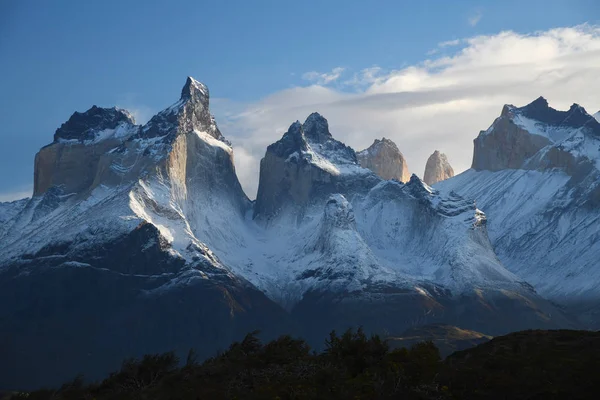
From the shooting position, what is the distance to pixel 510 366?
220ft

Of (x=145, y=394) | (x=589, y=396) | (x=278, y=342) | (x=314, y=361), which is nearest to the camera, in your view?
(x=589, y=396)

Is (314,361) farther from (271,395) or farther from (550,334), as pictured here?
(550,334)

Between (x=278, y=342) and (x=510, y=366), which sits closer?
(x=510, y=366)

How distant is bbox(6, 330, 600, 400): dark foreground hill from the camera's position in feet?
206

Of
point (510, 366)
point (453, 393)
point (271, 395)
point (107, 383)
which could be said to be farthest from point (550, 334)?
point (107, 383)

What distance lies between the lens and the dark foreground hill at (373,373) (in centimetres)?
6272

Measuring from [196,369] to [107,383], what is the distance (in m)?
5.90

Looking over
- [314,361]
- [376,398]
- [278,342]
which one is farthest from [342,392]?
[278,342]

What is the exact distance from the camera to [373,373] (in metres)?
67.9

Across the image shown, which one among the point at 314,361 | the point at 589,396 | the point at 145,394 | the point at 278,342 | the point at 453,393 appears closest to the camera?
the point at 589,396

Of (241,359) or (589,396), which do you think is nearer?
(589,396)

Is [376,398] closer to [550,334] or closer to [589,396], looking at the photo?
[589,396]

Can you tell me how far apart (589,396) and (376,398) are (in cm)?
1070

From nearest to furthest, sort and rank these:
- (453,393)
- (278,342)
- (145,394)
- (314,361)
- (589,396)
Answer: (589,396)
(453,393)
(145,394)
(314,361)
(278,342)
